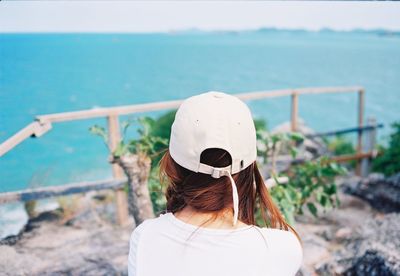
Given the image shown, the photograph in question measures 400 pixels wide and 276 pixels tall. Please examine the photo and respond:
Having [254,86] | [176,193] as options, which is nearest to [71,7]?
[176,193]

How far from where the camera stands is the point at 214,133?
3.39 feet

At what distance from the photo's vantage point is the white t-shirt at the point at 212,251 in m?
1.04

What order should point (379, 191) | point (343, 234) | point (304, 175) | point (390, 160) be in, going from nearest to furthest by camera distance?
1. point (304, 175)
2. point (343, 234)
3. point (379, 191)
4. point (390, 160)

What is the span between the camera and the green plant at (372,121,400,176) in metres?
4.50

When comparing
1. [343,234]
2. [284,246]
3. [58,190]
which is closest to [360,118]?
[343,234]

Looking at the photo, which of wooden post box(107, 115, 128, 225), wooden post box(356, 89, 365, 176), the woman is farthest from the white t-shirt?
wooden post box(356, 89, 365, 176)

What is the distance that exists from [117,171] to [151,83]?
3149 cm

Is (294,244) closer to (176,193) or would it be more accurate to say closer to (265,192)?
(265,192)

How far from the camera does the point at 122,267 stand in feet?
7.93

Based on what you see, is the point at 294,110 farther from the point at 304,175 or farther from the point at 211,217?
the point at 211,217

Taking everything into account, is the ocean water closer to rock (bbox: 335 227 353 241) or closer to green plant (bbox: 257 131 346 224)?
green plant (bbox: 257 131 346 224)

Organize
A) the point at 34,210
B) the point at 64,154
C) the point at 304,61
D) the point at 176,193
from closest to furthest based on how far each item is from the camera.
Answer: the point at 176,193
the point at 34,210
the point at 64,154
the point at 304,61

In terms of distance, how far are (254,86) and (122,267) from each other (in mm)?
30595

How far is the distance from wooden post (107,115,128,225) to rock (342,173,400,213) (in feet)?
6.47
